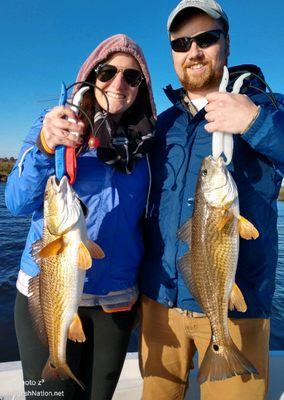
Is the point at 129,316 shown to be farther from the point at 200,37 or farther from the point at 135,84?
the point at 200,37

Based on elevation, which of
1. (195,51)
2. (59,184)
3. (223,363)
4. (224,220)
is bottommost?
(223,363)

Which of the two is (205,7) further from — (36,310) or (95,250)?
(36,310)

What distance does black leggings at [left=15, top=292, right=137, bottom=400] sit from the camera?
10.1 feet

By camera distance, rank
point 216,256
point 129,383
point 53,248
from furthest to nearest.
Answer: point 129,383, point 216,256, point 53,248

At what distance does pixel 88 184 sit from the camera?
317 cm

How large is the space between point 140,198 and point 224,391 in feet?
6.48

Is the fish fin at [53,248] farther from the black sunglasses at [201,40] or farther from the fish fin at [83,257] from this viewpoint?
the black sunglasses at [201,40]

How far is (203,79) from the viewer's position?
3514mm

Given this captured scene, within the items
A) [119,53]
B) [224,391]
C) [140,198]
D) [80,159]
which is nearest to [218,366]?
[224,391]

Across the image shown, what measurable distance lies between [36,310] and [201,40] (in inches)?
118

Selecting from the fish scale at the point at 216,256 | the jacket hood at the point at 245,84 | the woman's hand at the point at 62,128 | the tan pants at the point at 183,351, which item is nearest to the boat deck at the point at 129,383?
the tan pants at the point at 183,351

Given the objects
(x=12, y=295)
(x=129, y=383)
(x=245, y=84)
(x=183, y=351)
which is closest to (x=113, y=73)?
(x=245, y=84)

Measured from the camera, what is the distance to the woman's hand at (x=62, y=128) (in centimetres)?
252

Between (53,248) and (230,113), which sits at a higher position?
(230,113)
